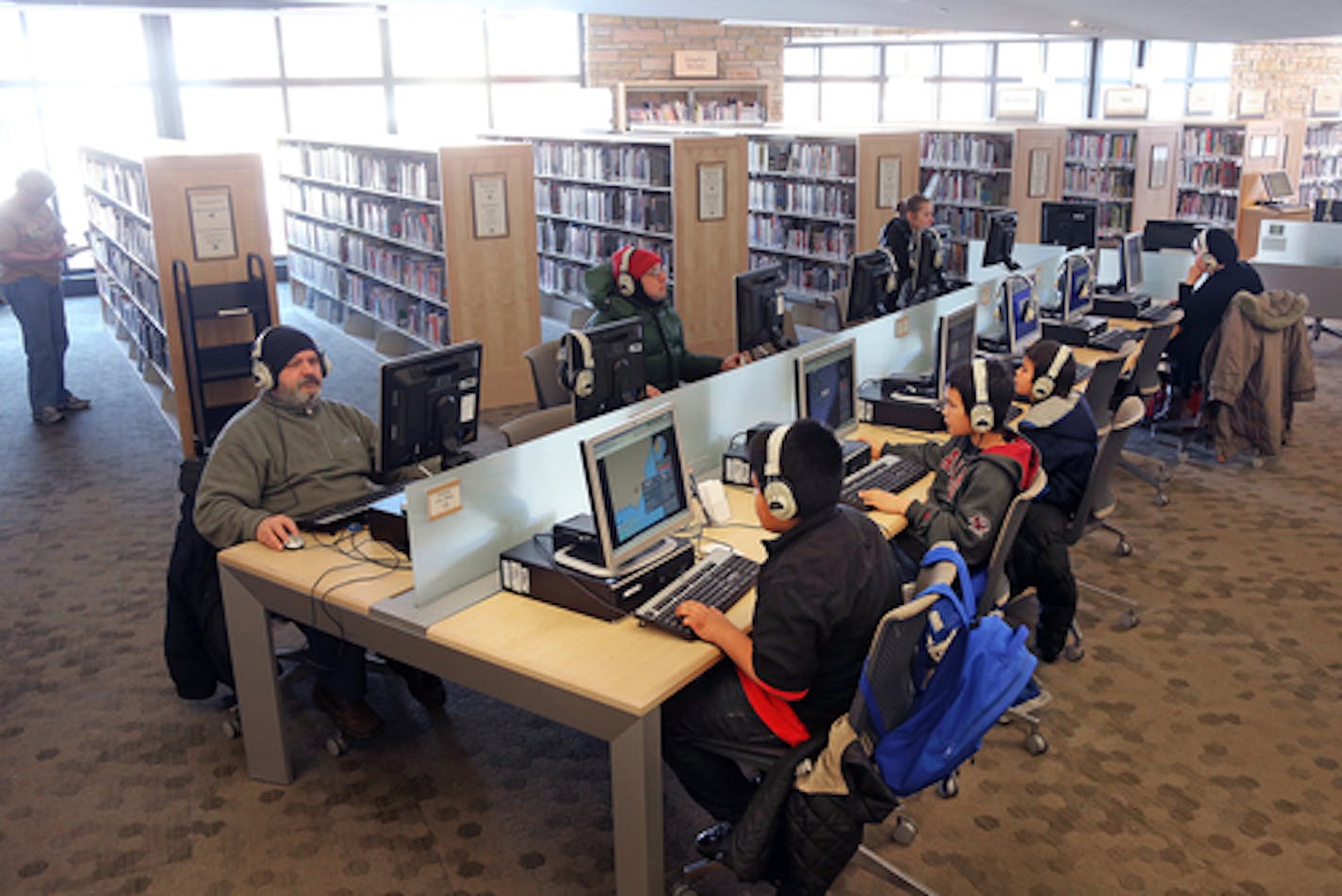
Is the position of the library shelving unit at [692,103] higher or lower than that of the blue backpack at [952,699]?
higher

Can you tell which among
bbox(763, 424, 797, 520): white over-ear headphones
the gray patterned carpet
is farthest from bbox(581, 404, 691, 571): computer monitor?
the gray patterned carpet

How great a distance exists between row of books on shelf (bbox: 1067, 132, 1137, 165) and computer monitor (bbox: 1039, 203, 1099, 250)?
2.95 m

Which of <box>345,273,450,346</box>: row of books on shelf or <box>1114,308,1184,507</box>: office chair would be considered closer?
<box>1114,308,1184,507</box>: office chair

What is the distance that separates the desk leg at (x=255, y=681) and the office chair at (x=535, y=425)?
99 centimetres

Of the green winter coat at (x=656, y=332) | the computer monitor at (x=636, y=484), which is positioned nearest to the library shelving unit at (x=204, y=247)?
the green winter coat at (x=656, y=332)

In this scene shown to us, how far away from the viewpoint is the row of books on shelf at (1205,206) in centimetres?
1082

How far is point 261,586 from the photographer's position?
3.19m

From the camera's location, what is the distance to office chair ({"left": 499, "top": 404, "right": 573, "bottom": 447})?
152 inches

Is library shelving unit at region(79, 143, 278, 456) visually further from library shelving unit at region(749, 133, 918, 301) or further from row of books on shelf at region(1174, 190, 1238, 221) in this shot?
row of books on shelf at region(1174, 190, 1238, 221)

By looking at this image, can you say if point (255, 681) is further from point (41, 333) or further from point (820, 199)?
point (820, 199)

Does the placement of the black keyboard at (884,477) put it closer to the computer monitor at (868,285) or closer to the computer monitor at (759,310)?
the computer monitor at (759,310)

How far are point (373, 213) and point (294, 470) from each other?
605cm

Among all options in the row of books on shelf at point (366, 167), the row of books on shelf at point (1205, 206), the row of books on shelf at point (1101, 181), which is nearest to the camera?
the row of books on shelf at point (366, 167)

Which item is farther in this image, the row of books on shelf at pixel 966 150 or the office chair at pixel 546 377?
the row of books on shelf at pixel 966 150
